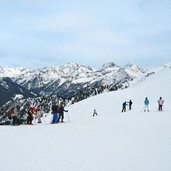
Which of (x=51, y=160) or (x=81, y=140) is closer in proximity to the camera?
(x=51, y=160)

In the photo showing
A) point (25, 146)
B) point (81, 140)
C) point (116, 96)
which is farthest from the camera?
point (116, 96)

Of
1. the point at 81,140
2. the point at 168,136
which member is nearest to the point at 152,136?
the point at 168,136

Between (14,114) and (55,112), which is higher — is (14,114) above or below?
below

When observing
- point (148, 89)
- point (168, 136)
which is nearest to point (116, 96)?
point (148, 89)

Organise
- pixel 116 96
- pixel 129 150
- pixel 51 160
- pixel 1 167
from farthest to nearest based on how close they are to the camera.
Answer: pixel 116 96
pixel 129 150
pixel 51 160
pixel 1 167

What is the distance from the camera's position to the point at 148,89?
11075 centimetres

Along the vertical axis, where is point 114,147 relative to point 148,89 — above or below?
below

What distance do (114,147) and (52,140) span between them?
167 inches

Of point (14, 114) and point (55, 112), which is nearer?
point (14, 114)

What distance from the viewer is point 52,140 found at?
59.6 ft

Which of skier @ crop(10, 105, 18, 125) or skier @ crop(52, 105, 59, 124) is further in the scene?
skier @ crop(52, 105, 59, 124)

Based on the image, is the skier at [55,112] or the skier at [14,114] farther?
the skier at [55,112]

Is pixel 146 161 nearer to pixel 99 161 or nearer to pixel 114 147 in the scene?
pixel 99 161

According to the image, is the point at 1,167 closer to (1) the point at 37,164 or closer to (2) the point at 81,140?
(1) the point at 37,164
